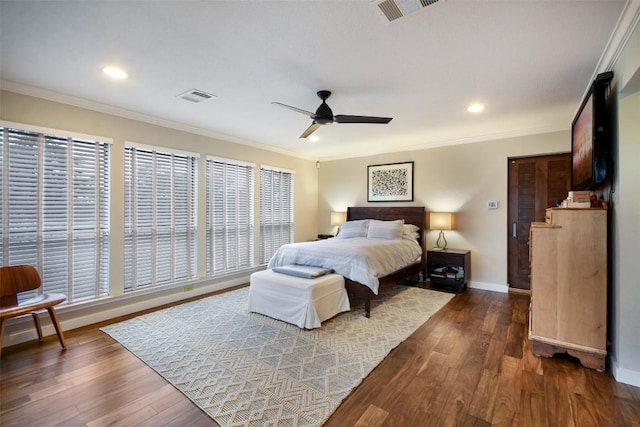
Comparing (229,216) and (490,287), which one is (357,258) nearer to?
(229,216)

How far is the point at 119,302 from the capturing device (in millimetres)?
3566

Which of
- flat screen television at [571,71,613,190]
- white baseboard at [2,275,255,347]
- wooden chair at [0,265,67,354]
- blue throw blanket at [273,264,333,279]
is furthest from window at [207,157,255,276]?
flat screen television at [571,71,613,190]

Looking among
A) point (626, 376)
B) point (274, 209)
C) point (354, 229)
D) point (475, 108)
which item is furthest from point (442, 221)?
point (274, 209)

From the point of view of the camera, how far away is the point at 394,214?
5.43 metres

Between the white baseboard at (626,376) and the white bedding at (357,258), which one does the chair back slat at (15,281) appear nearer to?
the white bedding at (357,258)

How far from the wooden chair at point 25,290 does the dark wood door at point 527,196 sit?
227 inches

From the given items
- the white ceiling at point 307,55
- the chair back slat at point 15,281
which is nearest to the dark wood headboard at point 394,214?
the white ceiling at point 307,55

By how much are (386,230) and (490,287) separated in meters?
1.86

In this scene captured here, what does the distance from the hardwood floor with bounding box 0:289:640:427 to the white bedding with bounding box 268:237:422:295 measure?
35.7 inches

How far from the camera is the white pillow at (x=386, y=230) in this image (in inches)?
188

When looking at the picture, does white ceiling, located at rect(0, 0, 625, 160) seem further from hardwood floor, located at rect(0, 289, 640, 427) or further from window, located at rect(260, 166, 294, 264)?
hardwood floor, located at rect(0, 289, 640, 427)

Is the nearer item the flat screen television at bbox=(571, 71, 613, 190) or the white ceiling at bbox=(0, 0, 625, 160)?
the white ceiling at bbox=(0, 0, 625, 160)

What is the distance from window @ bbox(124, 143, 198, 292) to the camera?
12.1 feet

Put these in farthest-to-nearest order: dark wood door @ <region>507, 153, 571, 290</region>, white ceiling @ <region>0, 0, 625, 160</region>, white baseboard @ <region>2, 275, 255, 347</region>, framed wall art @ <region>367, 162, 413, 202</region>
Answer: framed wall art @ <region>367, 162, 413, 202</region>
dark wood door @ <region>507, 153, 571, 290</region>
white baseboard @ <region>2, 275, 255, 347</region>
white ceiling @ <region>0, 0, 625, 160</region>
